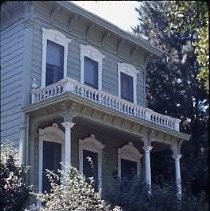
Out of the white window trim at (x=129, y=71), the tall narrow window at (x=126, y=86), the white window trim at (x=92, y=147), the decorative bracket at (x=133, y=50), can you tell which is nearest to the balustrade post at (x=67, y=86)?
the white window trim at (x=92, y=147)

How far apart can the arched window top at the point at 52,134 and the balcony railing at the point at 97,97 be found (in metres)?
1.17

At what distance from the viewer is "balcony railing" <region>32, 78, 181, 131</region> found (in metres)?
16.4

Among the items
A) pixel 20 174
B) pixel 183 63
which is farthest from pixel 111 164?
pixel 183 63

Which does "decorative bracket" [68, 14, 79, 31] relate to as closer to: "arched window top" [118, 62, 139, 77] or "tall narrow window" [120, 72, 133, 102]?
→ "arched window top" [118, 62, 139, 77]

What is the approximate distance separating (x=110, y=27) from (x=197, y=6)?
431 inches

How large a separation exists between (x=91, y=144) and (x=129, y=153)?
265 cm

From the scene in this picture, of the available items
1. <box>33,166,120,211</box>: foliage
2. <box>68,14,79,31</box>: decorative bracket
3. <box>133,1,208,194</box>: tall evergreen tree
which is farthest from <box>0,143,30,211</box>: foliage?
<box>133,1,208,194</box>: tall evergreen tree

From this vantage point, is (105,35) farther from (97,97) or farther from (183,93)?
(183,93)

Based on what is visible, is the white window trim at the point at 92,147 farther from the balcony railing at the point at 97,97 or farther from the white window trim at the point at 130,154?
the balcony railing at the point at 97,97

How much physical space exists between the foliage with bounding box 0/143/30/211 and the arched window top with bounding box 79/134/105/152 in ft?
16.3

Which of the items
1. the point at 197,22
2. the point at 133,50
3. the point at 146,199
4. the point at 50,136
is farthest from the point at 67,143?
the point at 133,50

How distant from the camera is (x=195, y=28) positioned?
1136 centimetres

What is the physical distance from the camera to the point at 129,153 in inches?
844

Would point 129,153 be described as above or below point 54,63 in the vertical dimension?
Result: below
